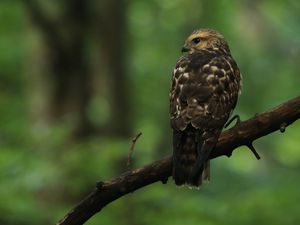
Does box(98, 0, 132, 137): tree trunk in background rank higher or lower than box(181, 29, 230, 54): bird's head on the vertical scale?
lower

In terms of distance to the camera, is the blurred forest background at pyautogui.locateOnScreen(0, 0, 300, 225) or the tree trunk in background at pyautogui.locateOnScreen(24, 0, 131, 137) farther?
the tree trunk in background at pyautogui.locateOnScreen(24, 0, 131, 137)

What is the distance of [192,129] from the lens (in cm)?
609

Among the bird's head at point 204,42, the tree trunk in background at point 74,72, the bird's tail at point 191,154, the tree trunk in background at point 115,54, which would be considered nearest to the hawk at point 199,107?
the bird's tail at point 191,154

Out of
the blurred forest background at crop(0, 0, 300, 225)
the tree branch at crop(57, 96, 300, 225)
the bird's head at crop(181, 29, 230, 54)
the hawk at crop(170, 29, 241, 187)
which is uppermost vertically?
the tree branch at crop(57, 96, 300, 225)

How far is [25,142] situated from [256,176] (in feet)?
16.2

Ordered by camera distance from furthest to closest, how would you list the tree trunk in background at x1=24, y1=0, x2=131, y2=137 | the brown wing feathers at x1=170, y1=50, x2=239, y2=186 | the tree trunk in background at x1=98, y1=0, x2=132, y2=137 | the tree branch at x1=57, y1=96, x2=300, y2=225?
the tree trunk in background at x1=98, y1=0, x2=132, y2=137
the tree trunk in background at x1=24, y1=0, x2=131, y2=137
the brown wing feathers at x1=170, y1=50, x2=239, y2=186
the tree branch at x1=57, y1=96, x2=300, y2=225

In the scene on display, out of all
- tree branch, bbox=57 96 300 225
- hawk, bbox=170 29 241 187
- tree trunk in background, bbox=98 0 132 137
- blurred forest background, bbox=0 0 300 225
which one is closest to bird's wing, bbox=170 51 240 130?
hawk, bbox=170 29 241 187

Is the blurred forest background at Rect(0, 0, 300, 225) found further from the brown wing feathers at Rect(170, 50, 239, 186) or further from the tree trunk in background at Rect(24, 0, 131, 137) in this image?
the brown wing feathers at Rect(170, 50, 239, 186)

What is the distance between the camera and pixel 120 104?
559 inches

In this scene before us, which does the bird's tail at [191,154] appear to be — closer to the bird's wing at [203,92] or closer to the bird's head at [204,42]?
the bird's wing at [203,92]

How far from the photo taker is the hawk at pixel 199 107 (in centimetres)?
573

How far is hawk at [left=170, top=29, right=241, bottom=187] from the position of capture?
18.8 feet

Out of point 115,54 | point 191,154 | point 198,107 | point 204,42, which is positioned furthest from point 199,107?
point 115,54

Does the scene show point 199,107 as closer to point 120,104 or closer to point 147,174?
point 147,174
